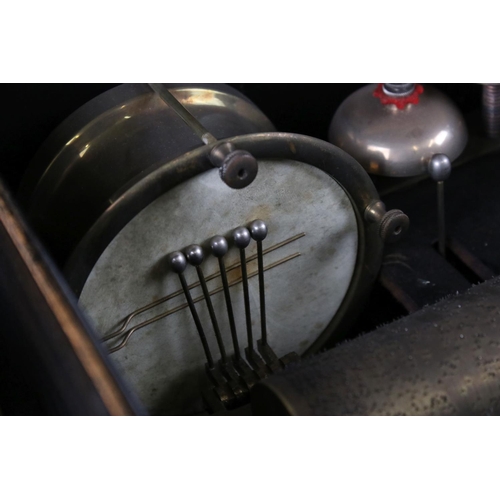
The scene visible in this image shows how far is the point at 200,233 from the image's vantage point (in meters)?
1.30

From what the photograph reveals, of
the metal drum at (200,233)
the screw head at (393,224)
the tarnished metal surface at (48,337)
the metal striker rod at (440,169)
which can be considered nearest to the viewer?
the tarnished metal surface at (48,337)

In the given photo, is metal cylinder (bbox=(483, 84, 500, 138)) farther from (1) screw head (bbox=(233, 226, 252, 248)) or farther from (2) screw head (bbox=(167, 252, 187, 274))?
A: (2) screw head (bbox=(167, 252, 187, 274))

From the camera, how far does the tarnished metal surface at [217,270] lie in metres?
1.26

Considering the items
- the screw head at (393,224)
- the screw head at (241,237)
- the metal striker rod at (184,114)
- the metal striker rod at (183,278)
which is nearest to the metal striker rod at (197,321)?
the metal striker rod at (183,278)

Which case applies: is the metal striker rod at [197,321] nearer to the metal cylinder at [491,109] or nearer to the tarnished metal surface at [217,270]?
the tarnished metal surface at [217,270]

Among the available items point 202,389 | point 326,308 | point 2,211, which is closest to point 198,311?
point 202,389

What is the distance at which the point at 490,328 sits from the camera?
109cm

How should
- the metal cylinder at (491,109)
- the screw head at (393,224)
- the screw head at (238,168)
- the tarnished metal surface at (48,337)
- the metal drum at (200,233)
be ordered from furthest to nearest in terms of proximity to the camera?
the metal cylinder at (491,109) → the screw head at (393,224) → the metal drum at (200,233) → the screw head at (238,168) → the tarnished metal surface at (48,337)

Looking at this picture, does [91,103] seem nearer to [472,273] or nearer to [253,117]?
[253,117]

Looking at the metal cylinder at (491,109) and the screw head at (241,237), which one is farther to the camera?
the metal cylinder at (491,109)

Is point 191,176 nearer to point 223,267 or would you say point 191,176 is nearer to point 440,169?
point 223,267

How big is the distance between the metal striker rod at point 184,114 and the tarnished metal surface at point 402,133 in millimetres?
425

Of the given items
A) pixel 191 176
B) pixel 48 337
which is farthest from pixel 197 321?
pixel 48 337

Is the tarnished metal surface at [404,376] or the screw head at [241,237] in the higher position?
the screw head at [241,237]
